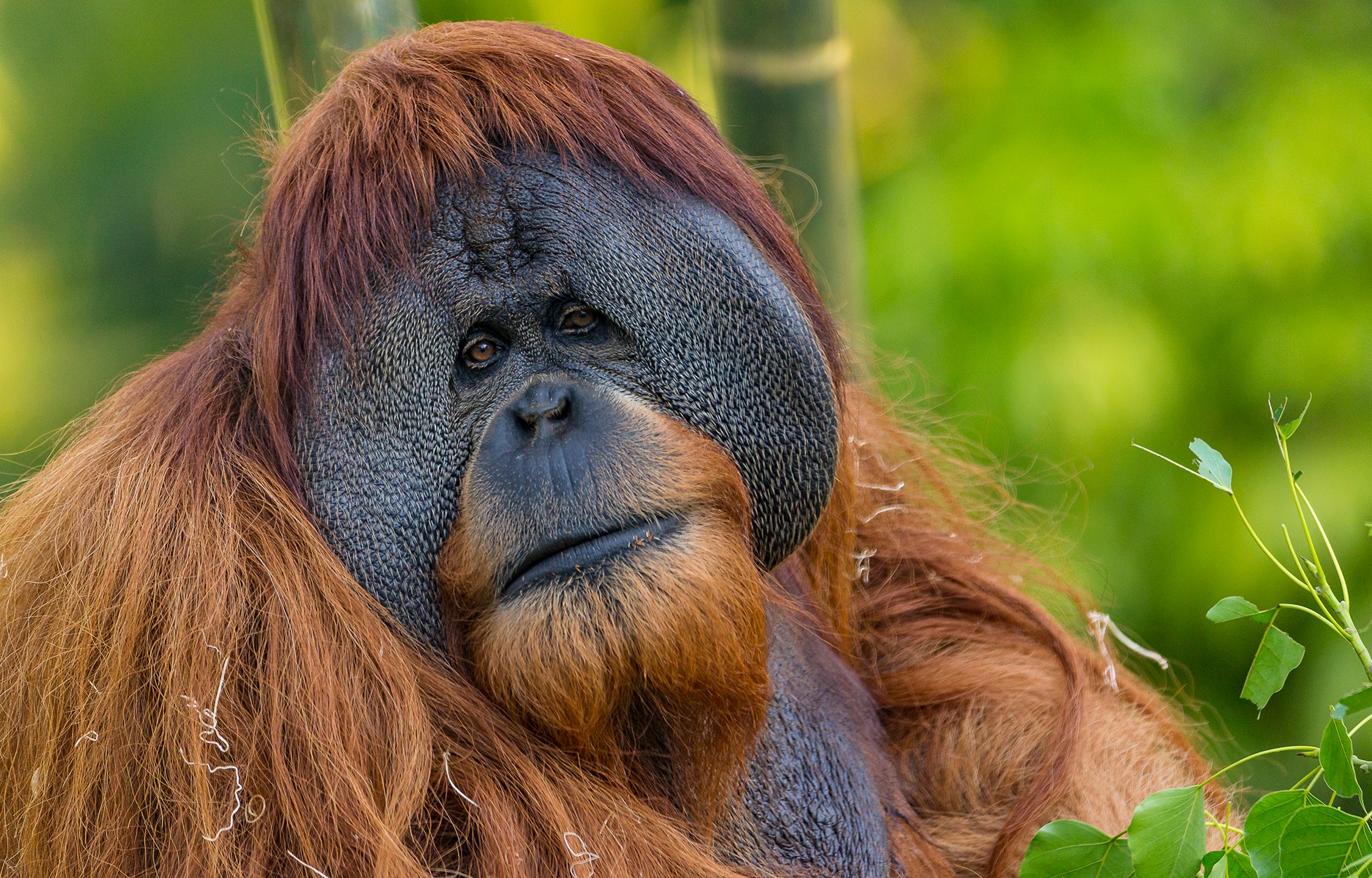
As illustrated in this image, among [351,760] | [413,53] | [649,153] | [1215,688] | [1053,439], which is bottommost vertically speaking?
[1215,688]

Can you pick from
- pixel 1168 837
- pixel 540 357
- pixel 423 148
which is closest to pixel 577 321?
pixel 540 357

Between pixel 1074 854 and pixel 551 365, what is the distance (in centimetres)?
68

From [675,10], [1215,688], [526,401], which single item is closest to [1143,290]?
[1215,688]

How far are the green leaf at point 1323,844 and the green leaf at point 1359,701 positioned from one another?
128mm

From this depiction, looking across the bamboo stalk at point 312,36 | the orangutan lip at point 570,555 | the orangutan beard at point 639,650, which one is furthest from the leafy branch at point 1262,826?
the bamboo stalk at point 312,36

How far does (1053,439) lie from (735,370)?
2.14 meters

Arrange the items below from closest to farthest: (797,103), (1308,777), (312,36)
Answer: (1308,777) < (312,36) < (797,103)

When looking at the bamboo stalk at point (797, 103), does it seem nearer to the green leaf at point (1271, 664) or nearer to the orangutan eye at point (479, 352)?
the orangutan eye at point (479, 352)

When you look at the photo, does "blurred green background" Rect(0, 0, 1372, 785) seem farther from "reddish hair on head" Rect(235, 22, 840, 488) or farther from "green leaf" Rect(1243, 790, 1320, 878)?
"green leaf" Rect(1243, 790, 1320, 878)

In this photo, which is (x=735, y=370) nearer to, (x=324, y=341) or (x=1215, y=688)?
(x=324, y=341)

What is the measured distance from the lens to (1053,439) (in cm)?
333

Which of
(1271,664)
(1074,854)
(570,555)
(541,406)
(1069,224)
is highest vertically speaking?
(541,406)

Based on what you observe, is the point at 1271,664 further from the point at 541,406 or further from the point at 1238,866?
the point at 541,406

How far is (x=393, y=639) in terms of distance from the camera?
1.27 m
